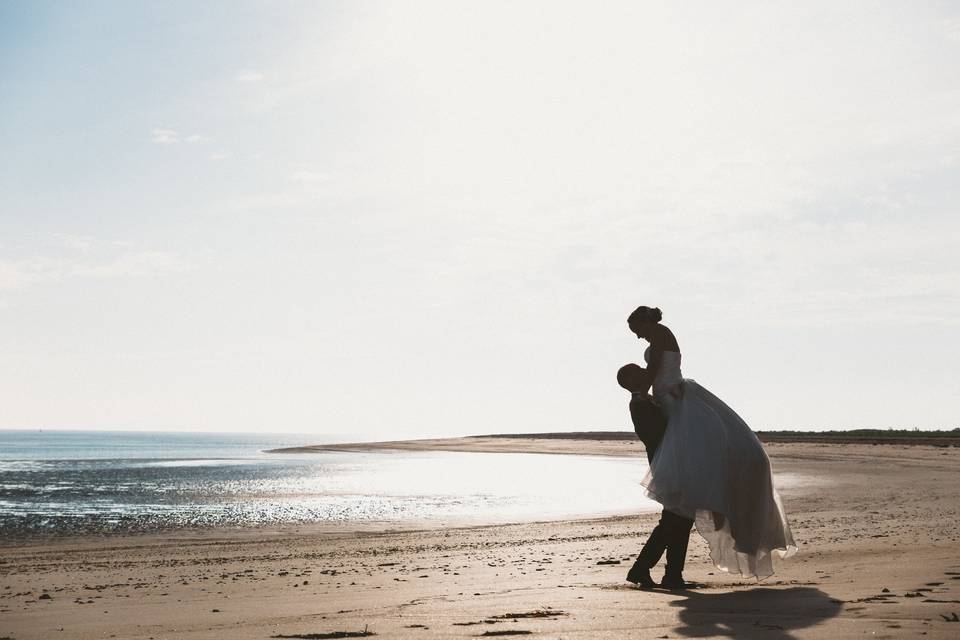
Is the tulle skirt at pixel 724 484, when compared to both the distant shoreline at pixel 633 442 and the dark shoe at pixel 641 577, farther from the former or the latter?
the distant shoreline at pixel 633 442

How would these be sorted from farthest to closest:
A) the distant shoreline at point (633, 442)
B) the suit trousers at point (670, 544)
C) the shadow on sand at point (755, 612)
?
the distant shoreline at point (633, 442) < the suit trousers at point (670, 544) < the shadow on sand at point (755, 612)

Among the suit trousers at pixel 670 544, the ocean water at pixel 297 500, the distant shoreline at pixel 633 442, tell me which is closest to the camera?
the suit trousers at pixel 670 544

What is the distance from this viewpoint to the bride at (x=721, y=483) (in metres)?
7.10

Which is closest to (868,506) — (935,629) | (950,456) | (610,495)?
(610,495)

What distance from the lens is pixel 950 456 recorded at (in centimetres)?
4097

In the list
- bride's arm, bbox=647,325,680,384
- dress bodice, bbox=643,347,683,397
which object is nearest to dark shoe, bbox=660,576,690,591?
dress bodice, bbox=643,347,683,397

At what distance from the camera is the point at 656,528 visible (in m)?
7.34

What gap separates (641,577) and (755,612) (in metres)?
1.89

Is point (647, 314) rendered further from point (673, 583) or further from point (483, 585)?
point (483, 585)

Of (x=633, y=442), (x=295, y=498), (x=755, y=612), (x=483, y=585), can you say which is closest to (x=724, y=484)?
(x=755, y=612)

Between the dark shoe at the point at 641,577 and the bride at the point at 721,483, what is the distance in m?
0.59

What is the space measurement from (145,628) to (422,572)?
4028mm

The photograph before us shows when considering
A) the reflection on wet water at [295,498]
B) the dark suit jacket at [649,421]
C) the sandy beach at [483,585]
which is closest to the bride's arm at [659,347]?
the dark suit jacket at [649,421]

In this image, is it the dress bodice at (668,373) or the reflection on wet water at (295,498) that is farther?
the reflection on wet water at (295,498)
